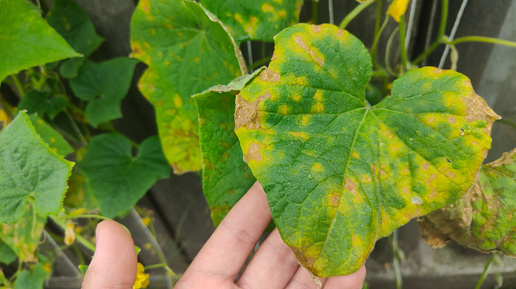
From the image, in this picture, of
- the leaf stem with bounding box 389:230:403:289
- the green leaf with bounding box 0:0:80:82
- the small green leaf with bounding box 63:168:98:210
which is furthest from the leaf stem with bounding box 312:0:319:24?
the leaf stem with bounding box 389:230:403:289

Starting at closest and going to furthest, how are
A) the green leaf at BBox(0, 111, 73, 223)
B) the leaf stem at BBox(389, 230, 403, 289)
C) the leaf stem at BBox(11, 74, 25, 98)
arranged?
the green leaf at BBox(0, 111, 73, 223)
the leaf stem at BBox(11, 74, 25, 98)
the leaf stem at BBox(389, 230, 403, 289)

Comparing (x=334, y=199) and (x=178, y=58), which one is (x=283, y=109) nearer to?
(x=334, y=199)

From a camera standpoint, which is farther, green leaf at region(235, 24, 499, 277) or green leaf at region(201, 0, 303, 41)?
green leaf at region(201, 0, 303, 41)

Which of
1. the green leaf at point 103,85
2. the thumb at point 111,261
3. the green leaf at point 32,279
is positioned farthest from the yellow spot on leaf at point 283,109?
the green leaf at point 32,279

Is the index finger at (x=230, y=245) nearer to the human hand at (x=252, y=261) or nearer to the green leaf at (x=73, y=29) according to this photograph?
the human hand at (x=252, y=261)

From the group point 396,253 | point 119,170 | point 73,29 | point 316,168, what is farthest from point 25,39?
point 396,253

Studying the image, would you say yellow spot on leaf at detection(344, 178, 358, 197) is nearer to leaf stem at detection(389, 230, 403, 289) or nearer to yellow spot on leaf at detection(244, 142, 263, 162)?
yellow spot on leaf at detection(244, 142, 263, 162)
